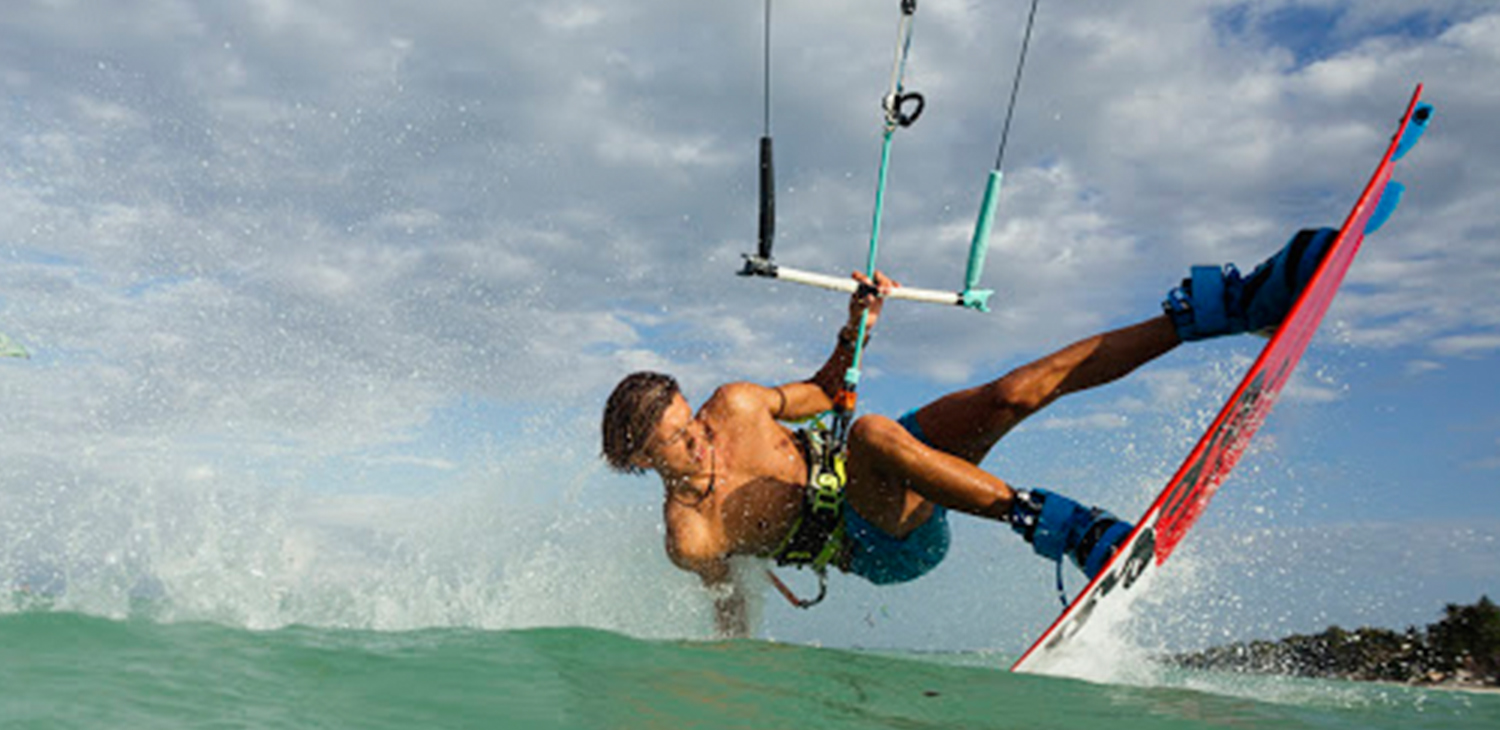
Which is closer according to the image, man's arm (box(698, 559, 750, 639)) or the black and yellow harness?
the black and yellow harness

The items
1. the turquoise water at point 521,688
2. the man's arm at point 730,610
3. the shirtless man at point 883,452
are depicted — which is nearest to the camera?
the turquoise water at point 521,688

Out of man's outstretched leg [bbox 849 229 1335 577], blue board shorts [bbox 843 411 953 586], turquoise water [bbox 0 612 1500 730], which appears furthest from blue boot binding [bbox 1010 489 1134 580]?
blue board shorts [bbox 843 411 953 586]

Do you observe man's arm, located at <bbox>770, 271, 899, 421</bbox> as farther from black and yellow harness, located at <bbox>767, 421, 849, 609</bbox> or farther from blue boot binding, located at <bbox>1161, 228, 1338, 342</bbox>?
blue boot binding, located at <bbox>1161, 228, 1338, 342</bbox>

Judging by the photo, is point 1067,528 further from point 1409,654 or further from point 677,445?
point 1409,654

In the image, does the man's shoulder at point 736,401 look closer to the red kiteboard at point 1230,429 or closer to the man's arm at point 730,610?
the man's arm at point 730,610

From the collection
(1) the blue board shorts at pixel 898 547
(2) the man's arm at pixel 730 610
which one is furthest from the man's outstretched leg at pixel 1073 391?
(2) the man's arm at pixel 730 610

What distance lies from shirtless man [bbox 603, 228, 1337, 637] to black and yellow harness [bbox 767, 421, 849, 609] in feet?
0.07

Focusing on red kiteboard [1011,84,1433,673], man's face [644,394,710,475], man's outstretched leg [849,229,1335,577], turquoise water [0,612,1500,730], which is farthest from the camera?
man's face [644,394,710,475]

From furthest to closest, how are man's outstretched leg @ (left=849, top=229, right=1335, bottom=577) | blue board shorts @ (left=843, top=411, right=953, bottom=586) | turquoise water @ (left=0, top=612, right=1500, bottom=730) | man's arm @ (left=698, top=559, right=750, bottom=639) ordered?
man's arm @ (left=698, top=559, right=750, bottom=639) < blue board shorts @ (left=843, top=411, right=953, bottom=586) < man's outstretched leg @ (left=849, top=229, right=1335, bottom=577) < turquoise water @ (left=0, top=612, right=1500, bottom=730)

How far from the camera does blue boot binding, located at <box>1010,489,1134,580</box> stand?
16.5 ft

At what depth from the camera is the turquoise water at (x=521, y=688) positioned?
136 inches

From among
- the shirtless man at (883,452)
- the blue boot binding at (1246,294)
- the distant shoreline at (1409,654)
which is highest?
the blue boot binding at (1246,294)

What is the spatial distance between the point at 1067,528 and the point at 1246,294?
1.47 metres

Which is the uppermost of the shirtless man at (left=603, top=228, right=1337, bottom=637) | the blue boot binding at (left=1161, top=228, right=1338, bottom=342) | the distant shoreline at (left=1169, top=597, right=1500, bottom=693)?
the blue boot binding at (left=1161, top=228, right=1338, bottom=342)
